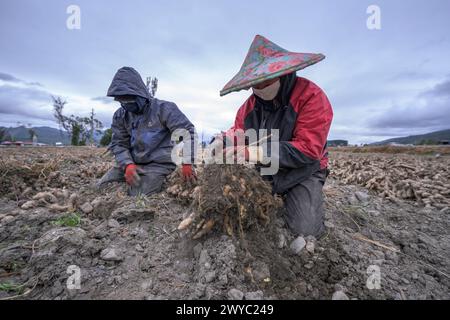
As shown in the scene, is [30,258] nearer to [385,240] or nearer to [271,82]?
[271,82]

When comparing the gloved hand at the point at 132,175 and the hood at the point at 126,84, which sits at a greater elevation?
the hood at the point at 126,84

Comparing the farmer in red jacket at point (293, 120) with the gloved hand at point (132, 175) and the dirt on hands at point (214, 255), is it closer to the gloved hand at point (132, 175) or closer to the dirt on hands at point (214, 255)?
the dirt on hands at point (214, 255)

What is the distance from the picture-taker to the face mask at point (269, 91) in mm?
1973

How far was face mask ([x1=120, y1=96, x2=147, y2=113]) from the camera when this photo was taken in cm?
296

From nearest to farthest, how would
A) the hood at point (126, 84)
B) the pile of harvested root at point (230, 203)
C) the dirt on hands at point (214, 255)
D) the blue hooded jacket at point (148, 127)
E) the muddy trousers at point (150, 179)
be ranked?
the dirt on hands at point (214, 255), the pile of harvested root at point (230, 203), the hood at point (126, 84), the muddy trousers at point (150, 179), the blue hooded jacket at point (148, 127)

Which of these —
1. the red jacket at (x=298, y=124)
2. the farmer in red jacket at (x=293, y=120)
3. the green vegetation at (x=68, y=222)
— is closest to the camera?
the farmer in red jacket at (x=293, y=120)

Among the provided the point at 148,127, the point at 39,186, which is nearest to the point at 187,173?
the point at 148,127

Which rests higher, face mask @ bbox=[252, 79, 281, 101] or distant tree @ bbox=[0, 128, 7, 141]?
distant tree @ bbox=[0, 128, 7, 141]

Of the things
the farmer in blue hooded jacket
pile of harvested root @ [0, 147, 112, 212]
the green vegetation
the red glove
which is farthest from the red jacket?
pile of harvested root @ [0, 147, 112, 212]

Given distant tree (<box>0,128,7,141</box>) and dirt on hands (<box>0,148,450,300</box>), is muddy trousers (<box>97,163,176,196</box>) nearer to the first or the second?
dirt on hands (<box>0,148,450,300</box>)

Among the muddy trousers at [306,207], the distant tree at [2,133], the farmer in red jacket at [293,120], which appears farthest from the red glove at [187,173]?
the distant tree at [2,133]

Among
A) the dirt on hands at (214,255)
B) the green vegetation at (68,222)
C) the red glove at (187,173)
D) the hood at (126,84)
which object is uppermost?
the hood at (126,84)

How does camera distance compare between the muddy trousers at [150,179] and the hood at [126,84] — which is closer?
the hood at [126,84]

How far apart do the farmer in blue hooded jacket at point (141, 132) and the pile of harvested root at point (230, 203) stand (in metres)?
1.13
